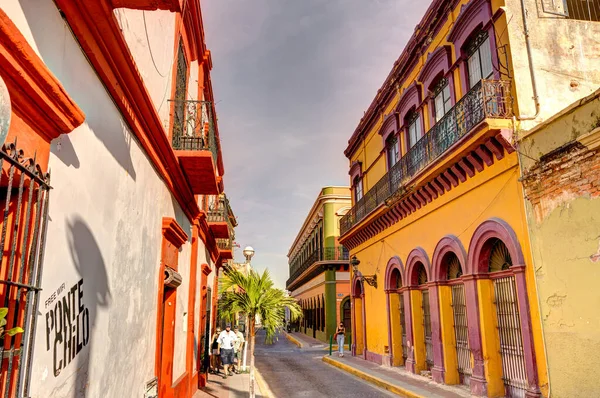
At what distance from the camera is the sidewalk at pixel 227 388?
1076 cm

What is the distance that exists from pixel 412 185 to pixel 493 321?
14.4 feet

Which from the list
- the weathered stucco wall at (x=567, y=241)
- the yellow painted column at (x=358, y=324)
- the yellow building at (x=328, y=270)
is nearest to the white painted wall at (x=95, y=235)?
the weathered stucco wall at (x=567, y=241)

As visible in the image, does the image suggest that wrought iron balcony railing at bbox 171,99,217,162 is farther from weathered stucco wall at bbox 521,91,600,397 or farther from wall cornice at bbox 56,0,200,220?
weathered stucco wall at bbox 521,91,600,397

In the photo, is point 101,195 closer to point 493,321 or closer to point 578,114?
point 578,114

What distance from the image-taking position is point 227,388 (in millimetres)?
11906

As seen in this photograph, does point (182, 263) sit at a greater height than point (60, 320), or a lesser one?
greater

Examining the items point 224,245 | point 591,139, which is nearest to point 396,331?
point 224,245

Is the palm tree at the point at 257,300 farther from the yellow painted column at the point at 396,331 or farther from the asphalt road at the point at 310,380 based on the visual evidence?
the yellow painted column at the point at 396,331

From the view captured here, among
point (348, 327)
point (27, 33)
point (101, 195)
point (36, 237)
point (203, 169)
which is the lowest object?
point (348, 327)

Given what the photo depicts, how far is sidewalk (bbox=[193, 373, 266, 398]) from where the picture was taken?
10.8m

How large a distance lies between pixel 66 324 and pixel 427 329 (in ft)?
37.9

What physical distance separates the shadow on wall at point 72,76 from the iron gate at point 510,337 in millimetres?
7939

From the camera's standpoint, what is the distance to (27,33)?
2693 mm

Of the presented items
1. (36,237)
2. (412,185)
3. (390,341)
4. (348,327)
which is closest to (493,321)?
(412,185)
